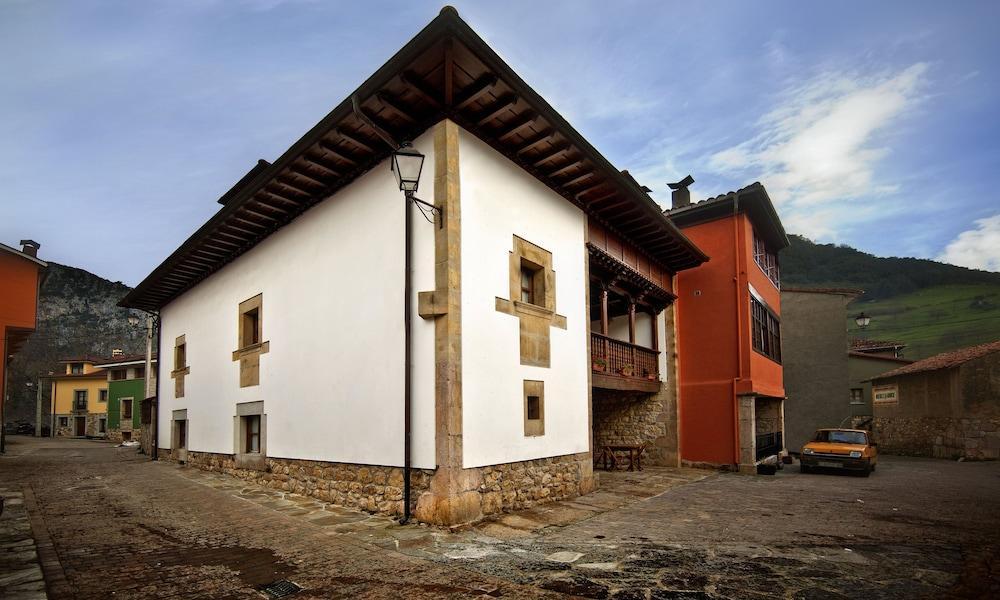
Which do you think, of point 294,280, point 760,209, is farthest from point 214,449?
→ point 760,209

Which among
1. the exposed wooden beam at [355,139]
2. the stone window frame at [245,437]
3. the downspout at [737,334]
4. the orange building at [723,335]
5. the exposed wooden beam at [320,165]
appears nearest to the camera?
the exposed wooden beam at [355,139]

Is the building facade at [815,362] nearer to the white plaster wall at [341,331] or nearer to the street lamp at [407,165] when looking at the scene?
the white plaster wall at [341,331]

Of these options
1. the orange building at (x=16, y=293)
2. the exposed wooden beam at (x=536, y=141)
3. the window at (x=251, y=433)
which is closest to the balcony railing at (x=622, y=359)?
the exposed wooden beam at (x=536, y=141)

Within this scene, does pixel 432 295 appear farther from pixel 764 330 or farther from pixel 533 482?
pixel 764 330

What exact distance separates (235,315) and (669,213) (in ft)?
36.6

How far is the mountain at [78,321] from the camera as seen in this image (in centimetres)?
5578

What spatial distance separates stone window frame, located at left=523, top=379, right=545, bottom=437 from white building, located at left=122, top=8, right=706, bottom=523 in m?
0.03

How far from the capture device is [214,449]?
40.6 ft

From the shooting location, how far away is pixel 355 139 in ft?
25.6

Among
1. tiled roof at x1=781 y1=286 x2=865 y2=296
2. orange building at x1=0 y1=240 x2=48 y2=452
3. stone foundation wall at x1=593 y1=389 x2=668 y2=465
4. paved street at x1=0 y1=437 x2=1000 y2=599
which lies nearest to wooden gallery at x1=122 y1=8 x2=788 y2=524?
paved street at x1=0 y1=437 x2=1000 y2=599

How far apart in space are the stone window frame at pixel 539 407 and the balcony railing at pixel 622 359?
84.6 inches

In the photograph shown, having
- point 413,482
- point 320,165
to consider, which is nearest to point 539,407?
point 413,482

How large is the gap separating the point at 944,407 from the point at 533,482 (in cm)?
1880

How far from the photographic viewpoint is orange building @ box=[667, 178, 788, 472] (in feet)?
44.3
